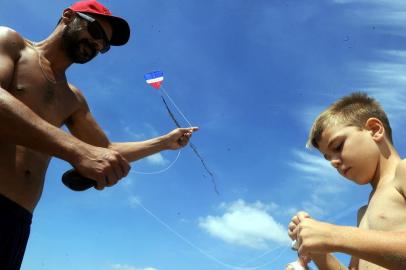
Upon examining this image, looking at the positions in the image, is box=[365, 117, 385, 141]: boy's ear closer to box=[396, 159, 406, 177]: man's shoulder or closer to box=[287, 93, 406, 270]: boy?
box=[287, 93, 406, 270]: boy

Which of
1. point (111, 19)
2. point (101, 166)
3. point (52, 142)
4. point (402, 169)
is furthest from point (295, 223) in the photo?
point (111, 19)

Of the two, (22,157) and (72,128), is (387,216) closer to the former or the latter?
(22,157)

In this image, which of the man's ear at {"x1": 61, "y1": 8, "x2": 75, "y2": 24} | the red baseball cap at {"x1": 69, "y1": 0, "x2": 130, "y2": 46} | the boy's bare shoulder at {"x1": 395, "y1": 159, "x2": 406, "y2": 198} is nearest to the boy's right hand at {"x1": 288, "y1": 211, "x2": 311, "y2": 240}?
the boy's bare shoulder at {"x1": 395, "y1": 159, "x2": 406, "y2": 198}

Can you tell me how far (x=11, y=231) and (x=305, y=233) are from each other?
8.08 ft

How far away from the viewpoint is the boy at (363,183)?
6.31 feet

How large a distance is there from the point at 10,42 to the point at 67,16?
1.02 metres

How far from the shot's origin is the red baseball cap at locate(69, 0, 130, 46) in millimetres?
4359

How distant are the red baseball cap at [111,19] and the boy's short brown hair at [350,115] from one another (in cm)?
250

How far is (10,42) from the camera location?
361cm

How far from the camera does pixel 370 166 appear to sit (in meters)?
2.67

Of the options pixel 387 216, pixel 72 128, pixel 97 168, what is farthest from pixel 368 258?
pixel 72 128

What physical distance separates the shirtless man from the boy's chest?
1.50 metres

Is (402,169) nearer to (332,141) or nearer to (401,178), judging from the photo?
(401,178)

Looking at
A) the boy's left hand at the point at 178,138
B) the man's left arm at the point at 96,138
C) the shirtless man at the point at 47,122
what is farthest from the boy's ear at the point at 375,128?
the boy's left hand at the point at 178,138
